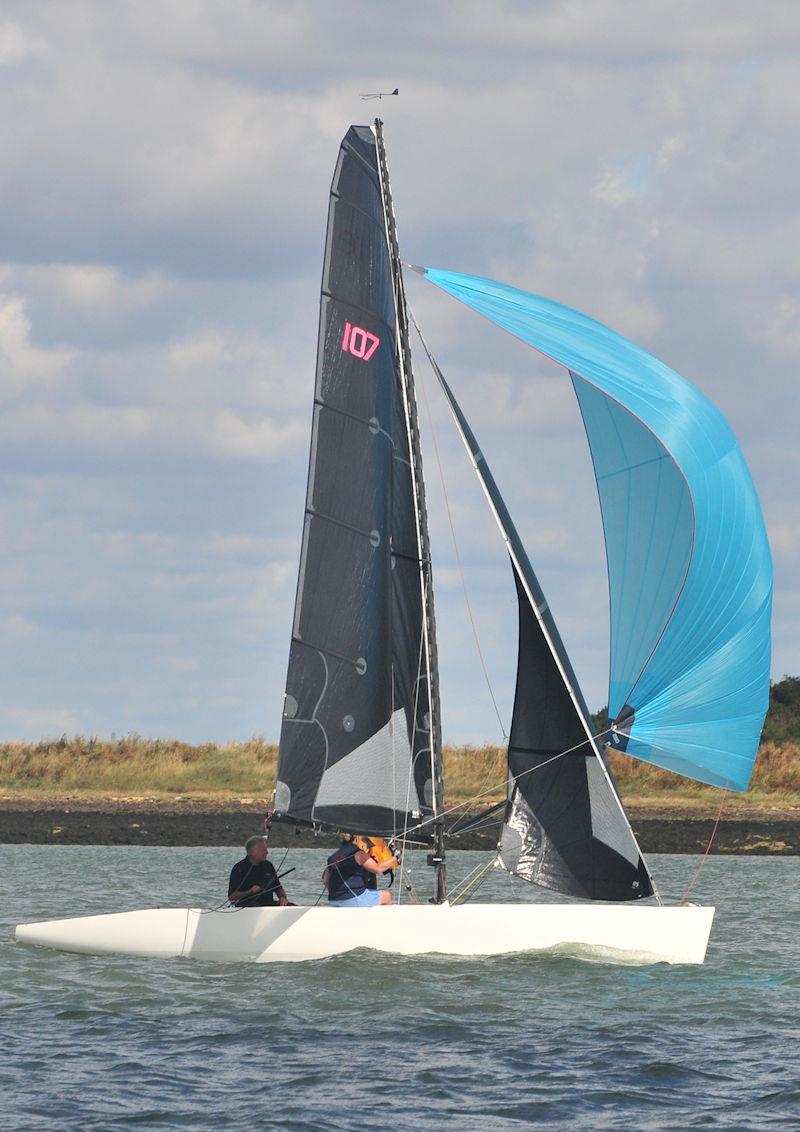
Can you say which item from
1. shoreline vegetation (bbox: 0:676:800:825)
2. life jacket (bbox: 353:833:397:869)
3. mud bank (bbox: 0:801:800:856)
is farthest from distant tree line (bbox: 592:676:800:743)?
life jacket (bbox: 353:833:397:869)

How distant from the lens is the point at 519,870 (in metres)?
19.3

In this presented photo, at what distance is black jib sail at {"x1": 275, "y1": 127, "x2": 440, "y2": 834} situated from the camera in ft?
64.3

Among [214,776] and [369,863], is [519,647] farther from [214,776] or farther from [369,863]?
[214,776]

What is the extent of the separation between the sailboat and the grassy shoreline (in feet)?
88.6

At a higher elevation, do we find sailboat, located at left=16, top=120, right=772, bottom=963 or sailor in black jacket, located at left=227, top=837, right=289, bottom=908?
sailboat, located at left=16, top=120, right=772, bottom=963

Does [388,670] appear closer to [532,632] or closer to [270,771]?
[532,632]

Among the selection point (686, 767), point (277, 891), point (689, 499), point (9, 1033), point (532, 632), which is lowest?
point (9, 1033)

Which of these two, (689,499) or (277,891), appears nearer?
(689,499)

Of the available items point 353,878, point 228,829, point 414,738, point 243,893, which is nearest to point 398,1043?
point 353,878

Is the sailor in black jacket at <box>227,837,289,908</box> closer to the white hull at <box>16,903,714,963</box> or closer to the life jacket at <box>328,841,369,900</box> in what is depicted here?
the white hull at <box>16,903,714,963</box>

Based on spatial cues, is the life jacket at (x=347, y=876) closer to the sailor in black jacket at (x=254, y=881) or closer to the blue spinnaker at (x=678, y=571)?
the sailor in black jacket at (x=254, y=881)

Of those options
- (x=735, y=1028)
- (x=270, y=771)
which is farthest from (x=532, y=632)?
(x=270, y=771)

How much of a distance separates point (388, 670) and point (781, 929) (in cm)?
921

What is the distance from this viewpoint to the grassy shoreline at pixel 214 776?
159 feet
